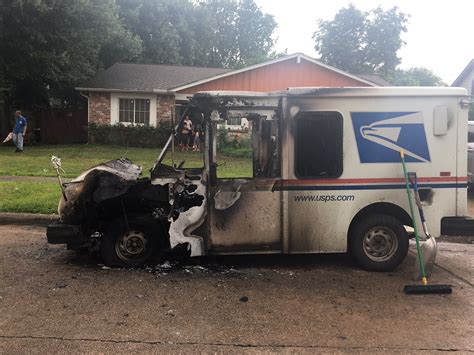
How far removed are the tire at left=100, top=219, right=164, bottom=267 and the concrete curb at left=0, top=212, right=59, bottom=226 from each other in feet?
10.4

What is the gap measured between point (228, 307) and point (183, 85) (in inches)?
749

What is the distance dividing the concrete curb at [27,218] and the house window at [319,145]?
4.99m

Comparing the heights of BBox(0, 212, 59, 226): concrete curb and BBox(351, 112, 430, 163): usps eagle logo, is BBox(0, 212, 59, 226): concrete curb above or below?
below

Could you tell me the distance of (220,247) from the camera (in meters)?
5.90

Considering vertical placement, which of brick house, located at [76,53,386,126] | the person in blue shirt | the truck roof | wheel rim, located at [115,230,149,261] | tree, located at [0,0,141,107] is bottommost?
wheel rim, located at [115,230,149,261]

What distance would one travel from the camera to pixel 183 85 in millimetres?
22797

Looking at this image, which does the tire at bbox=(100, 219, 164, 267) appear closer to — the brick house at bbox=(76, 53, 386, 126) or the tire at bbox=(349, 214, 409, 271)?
the tire at bbox=(349, 214, 409, 271)

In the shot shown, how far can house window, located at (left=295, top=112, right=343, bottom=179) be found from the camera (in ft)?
19.4

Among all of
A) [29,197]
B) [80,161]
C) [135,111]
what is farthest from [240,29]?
[29,197]

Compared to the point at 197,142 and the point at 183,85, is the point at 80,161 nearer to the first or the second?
the point at 183,85

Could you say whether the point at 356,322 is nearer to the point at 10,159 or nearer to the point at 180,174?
the point at 180,174

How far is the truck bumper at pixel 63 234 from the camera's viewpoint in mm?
5809

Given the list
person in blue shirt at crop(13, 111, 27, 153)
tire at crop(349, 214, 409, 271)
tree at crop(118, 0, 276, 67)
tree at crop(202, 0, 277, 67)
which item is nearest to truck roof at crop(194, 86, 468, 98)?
tire at crop(349, 214, 409, 271)

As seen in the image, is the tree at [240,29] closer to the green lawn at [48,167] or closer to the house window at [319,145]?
the green lawn at [48,167]
